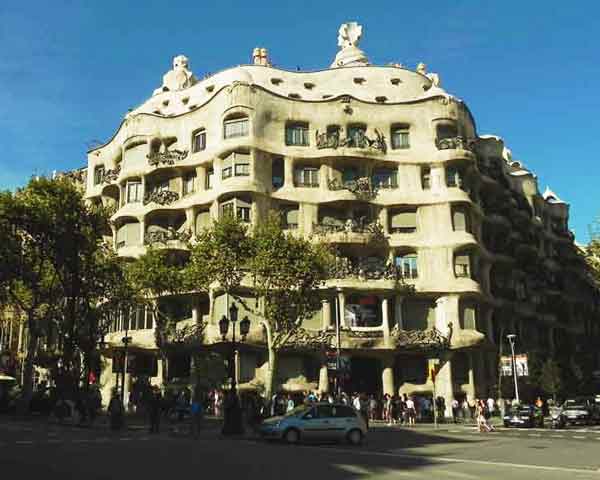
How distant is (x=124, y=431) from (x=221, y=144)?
24870 mm

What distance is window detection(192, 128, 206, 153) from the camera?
50.9 m

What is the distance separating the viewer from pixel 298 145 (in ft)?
166

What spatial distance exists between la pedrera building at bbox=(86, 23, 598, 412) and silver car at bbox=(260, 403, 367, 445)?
20.5 m

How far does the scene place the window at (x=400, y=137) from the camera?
170ft

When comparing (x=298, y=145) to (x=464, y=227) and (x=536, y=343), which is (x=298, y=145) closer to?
(x=464, y=227)

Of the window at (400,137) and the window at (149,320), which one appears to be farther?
the window at (400,137)

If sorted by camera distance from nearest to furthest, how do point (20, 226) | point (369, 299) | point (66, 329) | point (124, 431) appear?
point (124, 431), point (20, 226), point (66, 329), point (369, 299)

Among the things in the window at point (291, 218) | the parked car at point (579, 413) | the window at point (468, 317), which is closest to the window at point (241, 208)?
the window at point (291, 218)

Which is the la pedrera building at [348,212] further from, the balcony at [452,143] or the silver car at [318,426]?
the silver car at [318,426]

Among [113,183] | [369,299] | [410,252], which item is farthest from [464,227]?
[113,183]

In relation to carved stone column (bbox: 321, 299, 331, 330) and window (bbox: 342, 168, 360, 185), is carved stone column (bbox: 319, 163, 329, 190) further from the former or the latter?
carved stone column (bbox: 321, 299, 331, 330)

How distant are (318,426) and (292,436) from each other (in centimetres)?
92

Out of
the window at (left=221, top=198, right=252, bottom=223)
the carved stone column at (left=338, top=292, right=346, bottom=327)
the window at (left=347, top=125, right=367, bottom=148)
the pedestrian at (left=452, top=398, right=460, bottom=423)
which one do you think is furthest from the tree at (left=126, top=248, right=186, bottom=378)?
the pedestrian at (left=452, top=398, right=460, bottom=423)

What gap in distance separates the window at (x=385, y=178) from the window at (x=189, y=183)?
43.2 ft
